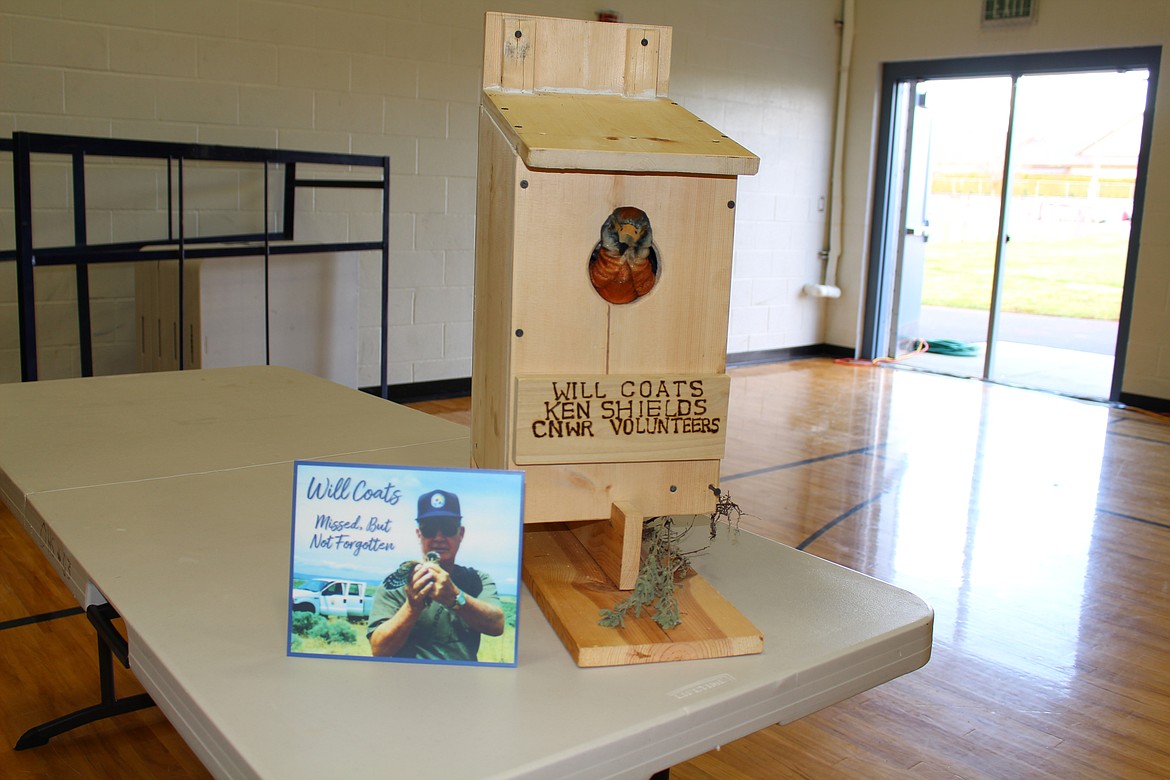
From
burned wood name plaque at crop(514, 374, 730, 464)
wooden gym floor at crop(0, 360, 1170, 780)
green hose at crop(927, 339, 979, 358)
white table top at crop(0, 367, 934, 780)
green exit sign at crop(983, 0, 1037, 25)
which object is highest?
green exit sign at crop(983, 0, 1037, 25)

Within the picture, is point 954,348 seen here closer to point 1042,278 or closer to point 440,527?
point 1042,278

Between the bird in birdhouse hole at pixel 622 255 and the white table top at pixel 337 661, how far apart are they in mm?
326

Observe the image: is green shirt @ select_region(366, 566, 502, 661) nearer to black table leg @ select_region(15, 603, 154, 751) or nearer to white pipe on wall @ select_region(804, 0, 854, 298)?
black table leg @ select_region(15, 603, 154, 751)

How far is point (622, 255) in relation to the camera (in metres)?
0.96

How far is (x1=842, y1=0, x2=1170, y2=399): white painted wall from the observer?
17.9 ft

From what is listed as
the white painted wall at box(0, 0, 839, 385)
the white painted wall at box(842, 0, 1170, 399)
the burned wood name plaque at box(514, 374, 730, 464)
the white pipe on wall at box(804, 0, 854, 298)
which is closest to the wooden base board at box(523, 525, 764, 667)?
the burned wood name plaque at box(514, 374, 730, 464)

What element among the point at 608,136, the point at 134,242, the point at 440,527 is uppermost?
the point at 608,136

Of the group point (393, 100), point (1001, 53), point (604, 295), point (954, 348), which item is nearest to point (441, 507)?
point (604, 295)

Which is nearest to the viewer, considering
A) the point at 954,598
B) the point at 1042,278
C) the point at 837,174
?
the point at 954,598

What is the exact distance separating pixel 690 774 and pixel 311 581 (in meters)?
1.18

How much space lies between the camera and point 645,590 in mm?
928

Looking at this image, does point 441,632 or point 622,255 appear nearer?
point 441,632

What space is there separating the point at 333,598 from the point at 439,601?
0.09 m

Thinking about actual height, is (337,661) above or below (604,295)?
below
